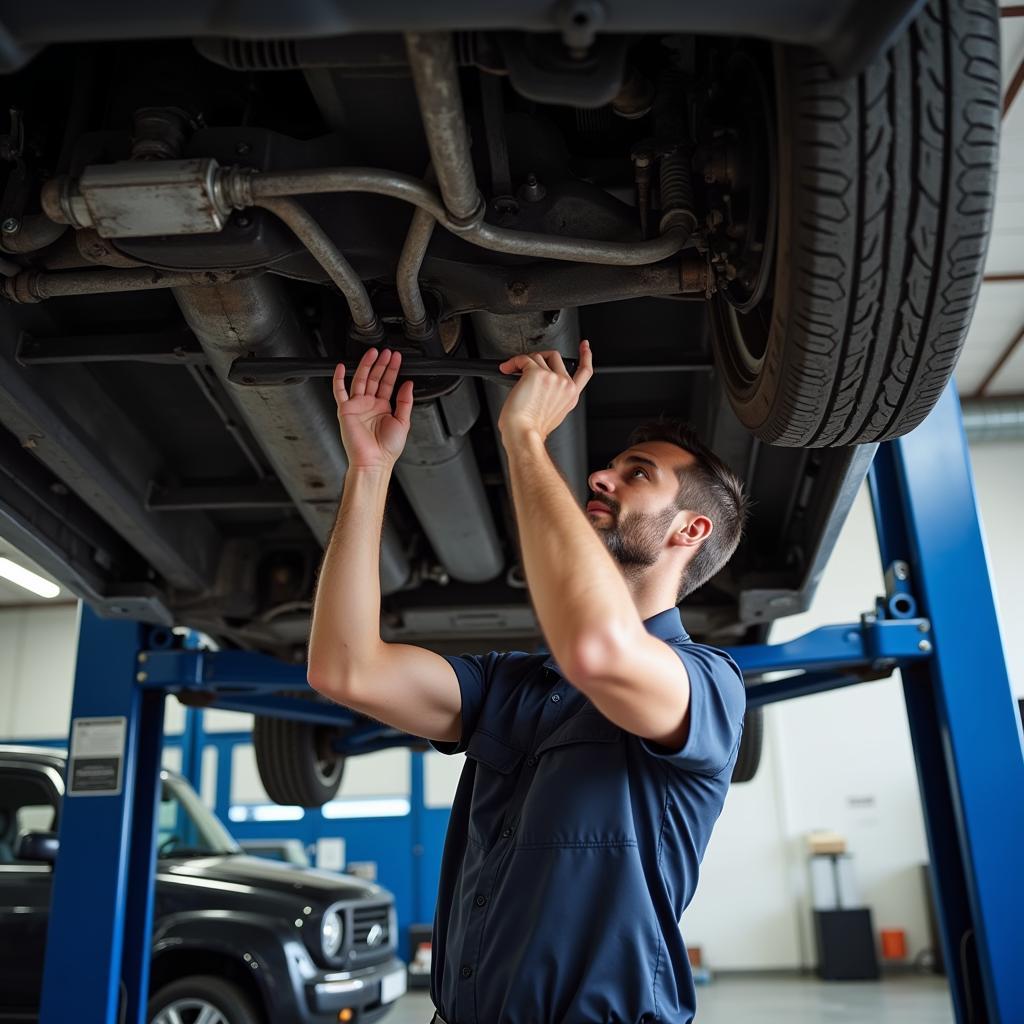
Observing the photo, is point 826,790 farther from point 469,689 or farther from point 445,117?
point 445,117

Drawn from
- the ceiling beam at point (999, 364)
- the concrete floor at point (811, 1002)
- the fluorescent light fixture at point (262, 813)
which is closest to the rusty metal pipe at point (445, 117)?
the concrete floor at point (811, 1002)

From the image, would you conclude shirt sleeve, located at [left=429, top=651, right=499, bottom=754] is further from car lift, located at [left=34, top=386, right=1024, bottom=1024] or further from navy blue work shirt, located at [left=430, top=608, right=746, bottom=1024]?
car lift, located at [left=34, top=386, right=1024, bottom=1024]

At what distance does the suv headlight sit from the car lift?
126 centimetres

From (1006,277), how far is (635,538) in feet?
25.6

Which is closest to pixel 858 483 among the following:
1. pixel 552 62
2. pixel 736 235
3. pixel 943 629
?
pixel 943 629

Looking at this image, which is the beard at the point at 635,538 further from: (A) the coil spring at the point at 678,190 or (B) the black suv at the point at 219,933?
(B) the black suv at the point at 219,933

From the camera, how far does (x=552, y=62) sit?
3.67 ft

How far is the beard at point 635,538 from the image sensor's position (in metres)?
1.49

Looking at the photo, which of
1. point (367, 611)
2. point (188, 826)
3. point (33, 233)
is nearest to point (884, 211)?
point (367, 611)

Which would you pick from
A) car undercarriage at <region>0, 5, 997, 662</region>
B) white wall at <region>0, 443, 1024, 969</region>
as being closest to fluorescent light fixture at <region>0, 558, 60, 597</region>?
car undercarriage at <region>0, 5, 997, 662</region>

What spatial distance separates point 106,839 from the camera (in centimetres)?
301

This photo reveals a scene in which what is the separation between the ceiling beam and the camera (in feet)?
29.7

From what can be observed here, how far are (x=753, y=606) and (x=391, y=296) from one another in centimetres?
172

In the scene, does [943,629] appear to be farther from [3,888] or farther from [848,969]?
[848,969]
